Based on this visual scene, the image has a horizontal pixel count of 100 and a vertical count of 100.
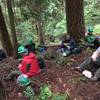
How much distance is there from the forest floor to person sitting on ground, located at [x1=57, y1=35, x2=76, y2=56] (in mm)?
912

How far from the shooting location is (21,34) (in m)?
18.1

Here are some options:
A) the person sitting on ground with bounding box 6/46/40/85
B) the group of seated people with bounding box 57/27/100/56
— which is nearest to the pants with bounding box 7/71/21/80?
the person sitting on ground with bounding box 6/46/40/85

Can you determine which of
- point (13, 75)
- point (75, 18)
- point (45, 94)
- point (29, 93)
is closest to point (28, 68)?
point (13, 75)

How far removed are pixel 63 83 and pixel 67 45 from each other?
99.8 inches

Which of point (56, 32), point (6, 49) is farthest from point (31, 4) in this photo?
point (56, 32)

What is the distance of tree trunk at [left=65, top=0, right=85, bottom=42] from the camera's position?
8742 mm

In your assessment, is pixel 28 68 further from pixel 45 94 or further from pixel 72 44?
pixel 72 44

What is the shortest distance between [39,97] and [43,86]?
46 centimetres

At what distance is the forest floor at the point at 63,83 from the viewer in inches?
238

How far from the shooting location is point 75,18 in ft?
29.1

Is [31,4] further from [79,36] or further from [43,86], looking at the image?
[43,86]

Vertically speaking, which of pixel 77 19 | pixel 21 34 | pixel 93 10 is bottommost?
pixel 21 34

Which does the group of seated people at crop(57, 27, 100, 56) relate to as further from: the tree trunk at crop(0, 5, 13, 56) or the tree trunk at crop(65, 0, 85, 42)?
the tree trunk at crop(0, 5, 13, 56)

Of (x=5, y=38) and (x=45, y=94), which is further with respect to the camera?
(x=5, y=38)
